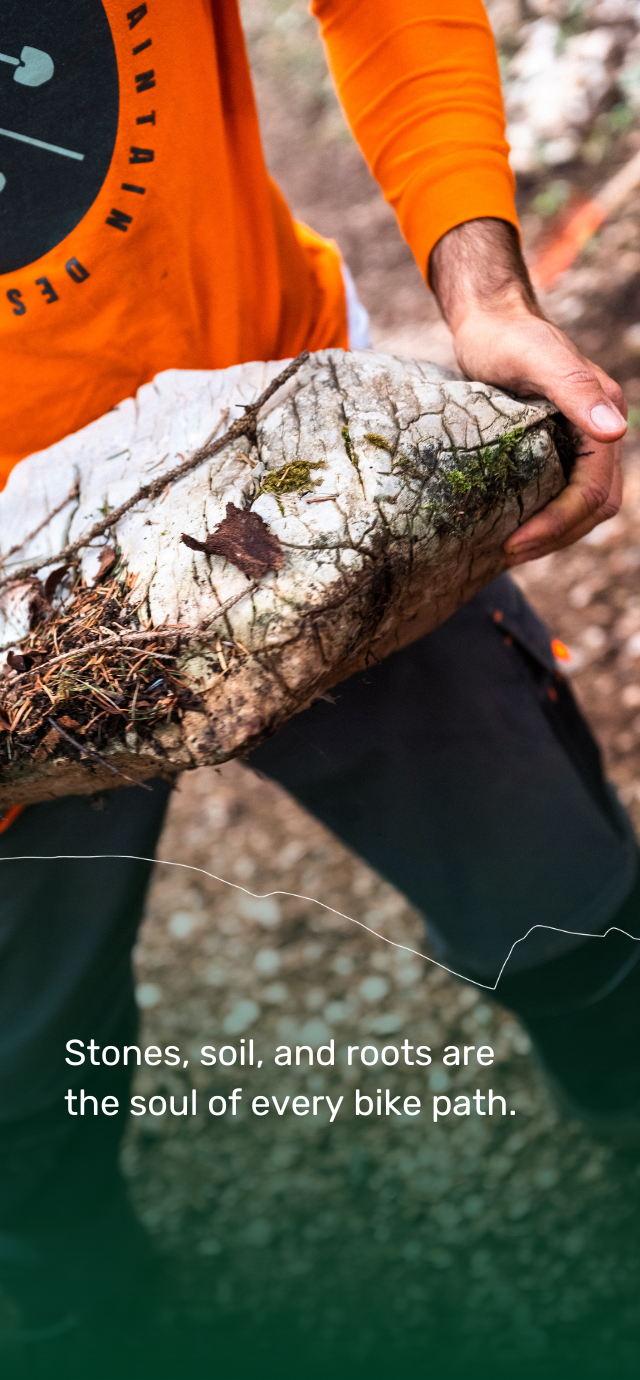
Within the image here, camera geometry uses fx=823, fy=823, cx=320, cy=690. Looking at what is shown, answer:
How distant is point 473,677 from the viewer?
1.01 m

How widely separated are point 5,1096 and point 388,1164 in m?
0.48

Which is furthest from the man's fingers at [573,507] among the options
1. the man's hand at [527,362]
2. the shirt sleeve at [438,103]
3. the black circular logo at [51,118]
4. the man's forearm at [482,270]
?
the black circular logo at [51,118]

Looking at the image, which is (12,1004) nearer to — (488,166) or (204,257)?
(204,257)

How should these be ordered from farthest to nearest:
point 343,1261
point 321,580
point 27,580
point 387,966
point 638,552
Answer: point 638,552
point 387,966
point 343,1261
point 27,580
point 321,580

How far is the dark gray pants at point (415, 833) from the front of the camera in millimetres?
877

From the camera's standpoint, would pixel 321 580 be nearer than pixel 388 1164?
Yes

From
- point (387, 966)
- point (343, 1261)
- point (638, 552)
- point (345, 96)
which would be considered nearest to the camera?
point (343, 1261)

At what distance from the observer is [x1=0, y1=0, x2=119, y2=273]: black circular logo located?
721mm

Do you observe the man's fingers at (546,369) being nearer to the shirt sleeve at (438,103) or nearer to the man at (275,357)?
the man at (275,357)

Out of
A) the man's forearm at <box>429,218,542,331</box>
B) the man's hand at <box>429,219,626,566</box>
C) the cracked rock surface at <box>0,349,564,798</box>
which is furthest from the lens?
the man's forearm at <box>429,218,542,331</box>

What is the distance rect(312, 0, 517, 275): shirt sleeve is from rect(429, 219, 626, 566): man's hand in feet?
0.10

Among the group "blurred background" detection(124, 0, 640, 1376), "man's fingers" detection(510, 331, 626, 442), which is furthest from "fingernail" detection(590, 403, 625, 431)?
"blurred background" detection(124, 0, 640, 1376)

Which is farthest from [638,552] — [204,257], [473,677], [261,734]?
[261,734]

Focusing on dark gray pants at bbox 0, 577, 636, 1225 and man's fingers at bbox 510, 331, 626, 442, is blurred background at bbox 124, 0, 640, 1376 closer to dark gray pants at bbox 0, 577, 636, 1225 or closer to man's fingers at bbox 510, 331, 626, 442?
dark gray pants at bbox 0, 577, 636, 1225
